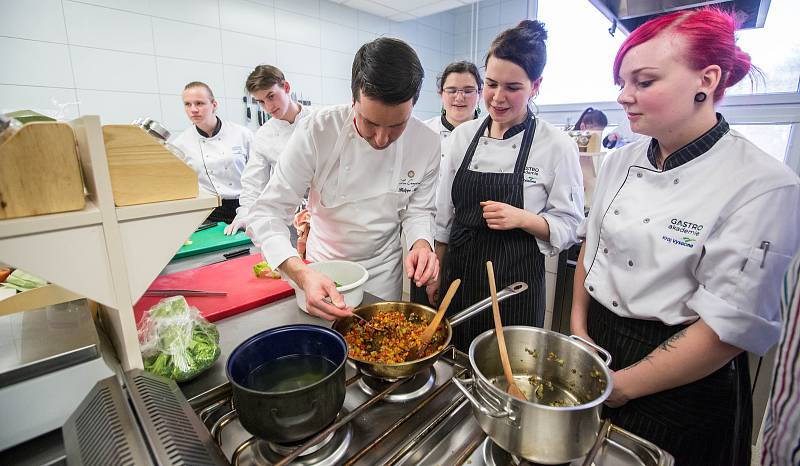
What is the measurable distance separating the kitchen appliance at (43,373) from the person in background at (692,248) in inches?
49.0

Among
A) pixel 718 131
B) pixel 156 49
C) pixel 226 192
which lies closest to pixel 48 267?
pixel 718 131

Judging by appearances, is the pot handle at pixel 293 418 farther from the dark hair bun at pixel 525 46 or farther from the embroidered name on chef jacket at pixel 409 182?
the dark hair bun at pixel 525 46

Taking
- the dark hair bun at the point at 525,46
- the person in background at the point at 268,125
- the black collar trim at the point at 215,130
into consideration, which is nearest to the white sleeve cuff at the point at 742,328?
the dark hair bun at the point at 525,46

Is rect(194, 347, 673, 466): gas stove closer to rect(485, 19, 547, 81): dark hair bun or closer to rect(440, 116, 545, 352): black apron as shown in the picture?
rect(440, 116, 545, 352): black apron

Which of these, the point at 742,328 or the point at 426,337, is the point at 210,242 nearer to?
the point at 426,337

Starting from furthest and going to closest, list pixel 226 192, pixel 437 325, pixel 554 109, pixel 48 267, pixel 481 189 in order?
1. pixel 554 109
2. pixel 226 192
3. pixel 481 189
4. pixel 437 325
5. pixel 48 267

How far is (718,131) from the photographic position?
3.33ft

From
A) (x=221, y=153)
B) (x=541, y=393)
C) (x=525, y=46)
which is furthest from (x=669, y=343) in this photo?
(x=221, y=153)

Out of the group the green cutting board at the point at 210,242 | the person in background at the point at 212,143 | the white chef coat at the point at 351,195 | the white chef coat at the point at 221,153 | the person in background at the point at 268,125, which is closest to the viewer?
the white chef coat at the point at 351,195

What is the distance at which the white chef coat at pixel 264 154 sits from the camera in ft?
8.54

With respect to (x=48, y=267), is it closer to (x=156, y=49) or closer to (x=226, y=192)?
(x=226, y=192)

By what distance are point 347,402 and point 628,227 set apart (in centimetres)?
91

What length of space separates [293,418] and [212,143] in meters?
3.43

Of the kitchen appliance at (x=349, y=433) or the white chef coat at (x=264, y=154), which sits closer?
the kitchen appliance at (x=349, y=433)
